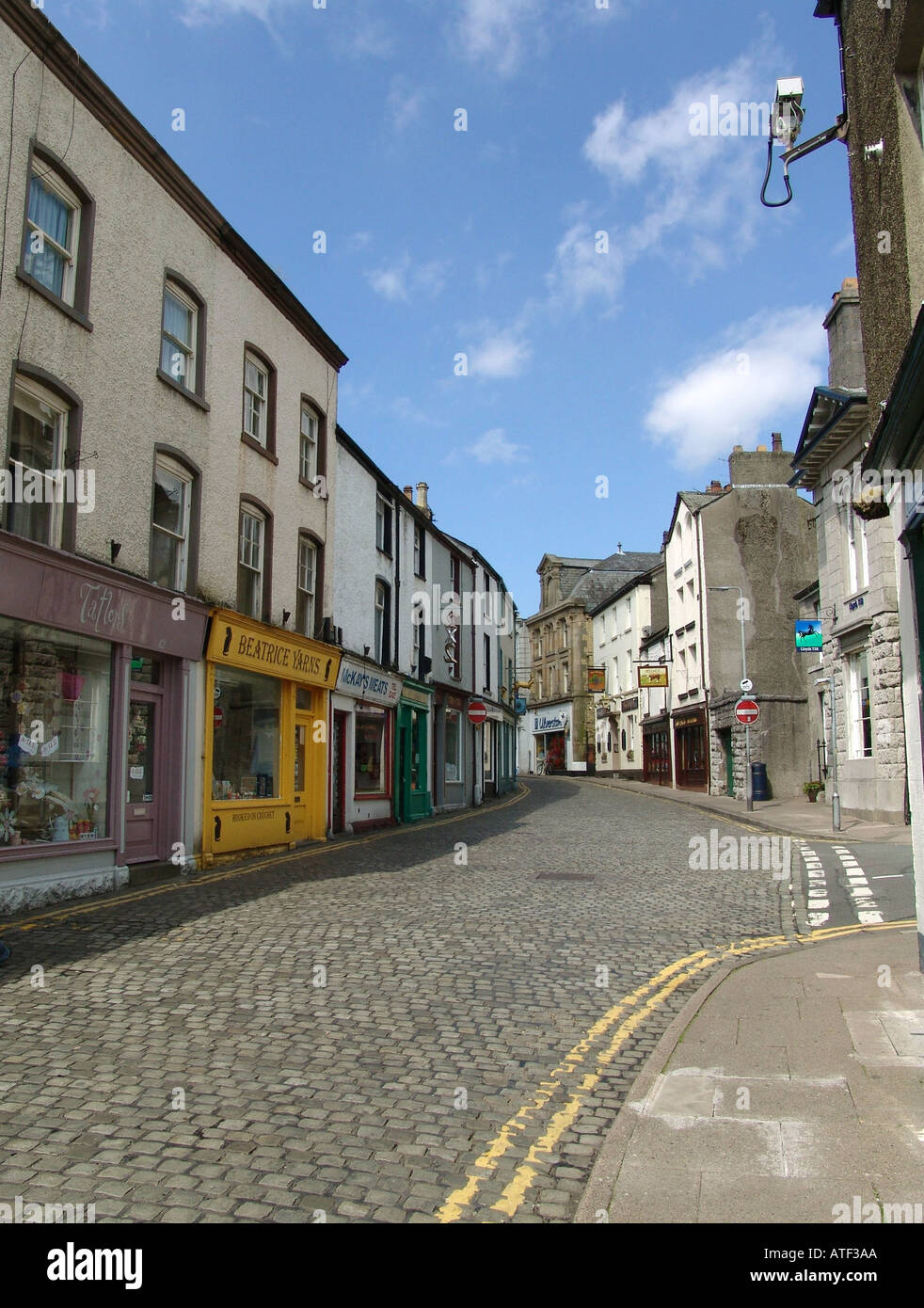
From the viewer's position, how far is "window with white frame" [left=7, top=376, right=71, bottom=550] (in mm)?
10273

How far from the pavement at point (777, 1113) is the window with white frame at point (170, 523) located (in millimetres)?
9461

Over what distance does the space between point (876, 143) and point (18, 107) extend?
→ 8864 millimetres

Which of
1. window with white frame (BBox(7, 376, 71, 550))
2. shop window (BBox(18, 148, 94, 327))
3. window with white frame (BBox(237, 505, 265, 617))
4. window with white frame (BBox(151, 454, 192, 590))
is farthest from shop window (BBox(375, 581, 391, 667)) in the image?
window with white frame (BBox(7, 376, 71, 550))

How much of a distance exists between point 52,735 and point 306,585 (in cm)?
796

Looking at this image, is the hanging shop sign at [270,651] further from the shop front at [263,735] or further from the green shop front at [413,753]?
the green shop front at [413,753]

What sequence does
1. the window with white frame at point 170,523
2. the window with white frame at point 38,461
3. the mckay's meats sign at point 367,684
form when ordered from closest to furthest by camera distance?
the window with white frame at point 38,461 → the window with white frame at point 170,523 → the mckay's meats sign at point 367,684

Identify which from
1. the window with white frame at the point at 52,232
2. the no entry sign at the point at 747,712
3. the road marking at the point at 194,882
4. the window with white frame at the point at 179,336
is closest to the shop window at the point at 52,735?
the road marking at the point at 194,882

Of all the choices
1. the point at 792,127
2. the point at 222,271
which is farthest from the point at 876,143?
the point at 222,271

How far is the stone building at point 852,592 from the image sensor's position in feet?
65.2

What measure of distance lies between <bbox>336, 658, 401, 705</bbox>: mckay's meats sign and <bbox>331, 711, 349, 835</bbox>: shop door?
2.08 feet

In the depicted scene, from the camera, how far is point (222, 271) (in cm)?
1505
